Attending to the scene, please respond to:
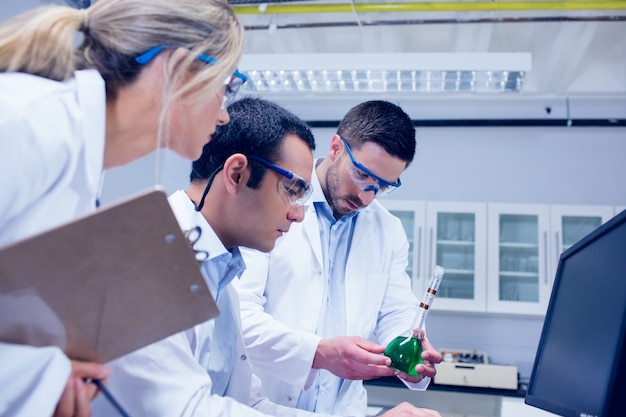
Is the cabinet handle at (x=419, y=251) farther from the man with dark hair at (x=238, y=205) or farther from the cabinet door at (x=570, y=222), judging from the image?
the man with dark hair at (x=238, y=205)

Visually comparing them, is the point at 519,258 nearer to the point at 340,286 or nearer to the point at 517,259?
the point at 517,259

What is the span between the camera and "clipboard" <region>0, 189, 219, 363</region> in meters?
0.67

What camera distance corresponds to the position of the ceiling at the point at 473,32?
3.71 metres

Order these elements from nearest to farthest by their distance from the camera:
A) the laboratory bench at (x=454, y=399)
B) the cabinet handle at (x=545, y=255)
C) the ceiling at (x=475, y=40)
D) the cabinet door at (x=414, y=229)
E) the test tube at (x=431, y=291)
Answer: the test tube at (x=431, y=291)
the ceiling at (x=475, y=40)
the laboratory bench at (x=454, y=399)
the cabinet handle at (x=545, y=255)
the cabinet door at (x=414, y=229)

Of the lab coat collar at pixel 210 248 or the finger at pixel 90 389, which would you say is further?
the lab coat collar at pixel 210 248

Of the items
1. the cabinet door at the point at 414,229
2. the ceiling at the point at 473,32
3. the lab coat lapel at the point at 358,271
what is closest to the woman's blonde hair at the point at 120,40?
the lab coat lapel at the point at 358,271

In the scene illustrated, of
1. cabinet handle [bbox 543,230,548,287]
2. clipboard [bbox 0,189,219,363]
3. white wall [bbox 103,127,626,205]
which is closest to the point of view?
clipboard [bbox 0,189,219,363]

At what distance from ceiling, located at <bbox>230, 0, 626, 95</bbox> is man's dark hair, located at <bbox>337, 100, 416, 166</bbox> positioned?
175 cm

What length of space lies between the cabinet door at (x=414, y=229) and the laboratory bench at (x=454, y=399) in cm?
72

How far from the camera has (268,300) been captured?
6.29ft

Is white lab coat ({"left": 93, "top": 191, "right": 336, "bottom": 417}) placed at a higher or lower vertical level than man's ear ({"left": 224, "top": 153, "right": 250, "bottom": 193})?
lower

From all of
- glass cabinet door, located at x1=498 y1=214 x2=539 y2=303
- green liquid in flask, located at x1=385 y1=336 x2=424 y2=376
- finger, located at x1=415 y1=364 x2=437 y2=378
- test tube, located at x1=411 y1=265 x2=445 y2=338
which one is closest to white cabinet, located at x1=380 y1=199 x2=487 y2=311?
glass cabinet door, located at x1=498 y1=214 x2=539 y2=303

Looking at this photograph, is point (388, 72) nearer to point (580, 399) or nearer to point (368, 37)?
point (368, 37)

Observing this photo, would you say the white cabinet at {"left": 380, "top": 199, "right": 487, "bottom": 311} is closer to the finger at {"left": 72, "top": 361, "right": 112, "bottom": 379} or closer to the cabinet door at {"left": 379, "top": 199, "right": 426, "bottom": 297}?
the cabinet door at {"left": 379, "top": 199, "right": 426, "bottom": 297}
